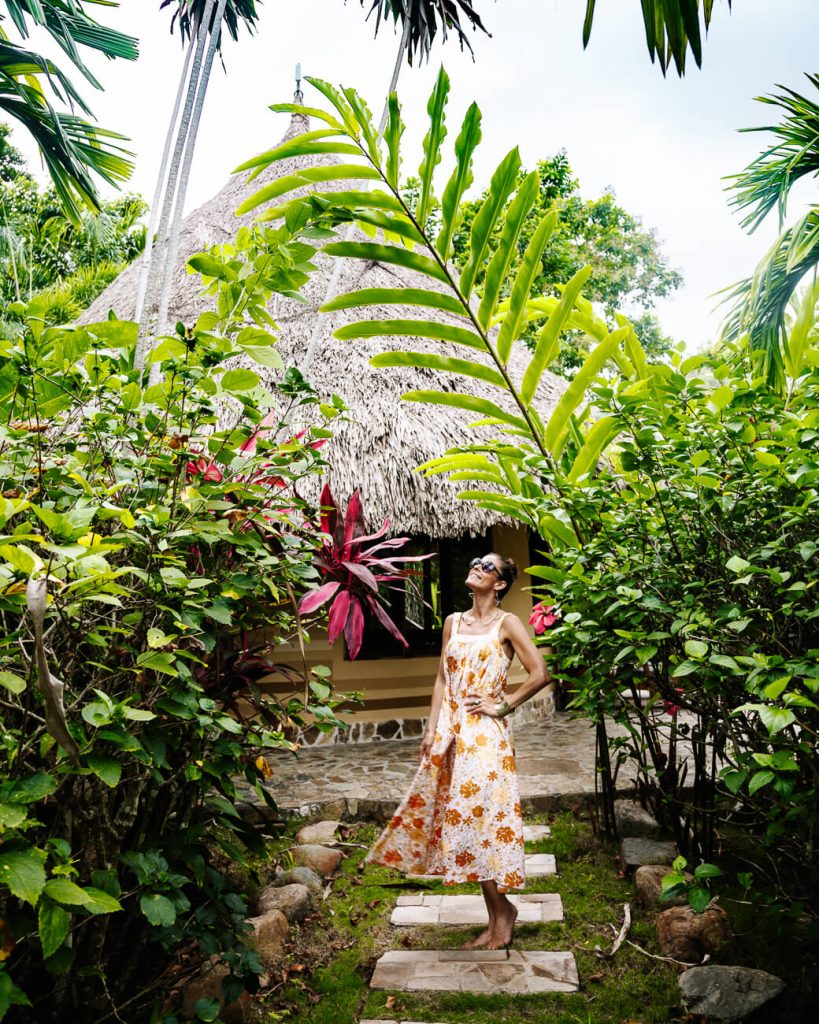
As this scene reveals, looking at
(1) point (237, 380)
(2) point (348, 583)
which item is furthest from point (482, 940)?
(1) point (237, 380)

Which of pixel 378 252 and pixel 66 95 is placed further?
pixel 66 95

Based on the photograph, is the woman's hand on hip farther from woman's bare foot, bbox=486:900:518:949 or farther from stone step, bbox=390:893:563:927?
stone step, bbox=390:893:563:927

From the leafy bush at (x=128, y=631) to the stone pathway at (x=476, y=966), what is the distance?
80 cm

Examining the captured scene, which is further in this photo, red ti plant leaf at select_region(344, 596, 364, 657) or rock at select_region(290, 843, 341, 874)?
rock at select_region(290, 843, 341, 874)

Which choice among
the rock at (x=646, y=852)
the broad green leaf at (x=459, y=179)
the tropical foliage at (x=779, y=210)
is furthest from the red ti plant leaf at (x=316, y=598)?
the tropical foliage at (x=779, y=210)

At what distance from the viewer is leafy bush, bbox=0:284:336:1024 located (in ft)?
4.55

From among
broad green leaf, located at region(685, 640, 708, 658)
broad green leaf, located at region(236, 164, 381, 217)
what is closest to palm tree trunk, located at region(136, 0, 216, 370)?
broad green leaf, located at region(236, 164, 381, 217)

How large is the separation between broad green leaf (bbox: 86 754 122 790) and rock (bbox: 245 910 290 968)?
5.18ft

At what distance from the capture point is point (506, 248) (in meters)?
2.05

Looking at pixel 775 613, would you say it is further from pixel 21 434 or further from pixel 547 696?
pixel 547 696

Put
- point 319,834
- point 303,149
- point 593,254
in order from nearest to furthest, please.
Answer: point 303,149 → point 319,834 → point 593,254

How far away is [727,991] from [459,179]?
2.43 m

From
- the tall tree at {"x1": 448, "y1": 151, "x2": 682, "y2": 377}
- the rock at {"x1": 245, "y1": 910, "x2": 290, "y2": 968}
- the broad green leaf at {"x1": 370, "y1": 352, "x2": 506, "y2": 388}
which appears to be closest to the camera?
the broad green leaf at {"x1": 370, "y1": 352, "x2": 506, "y2": 388}

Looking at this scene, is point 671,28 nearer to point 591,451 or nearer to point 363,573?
point 591,451
